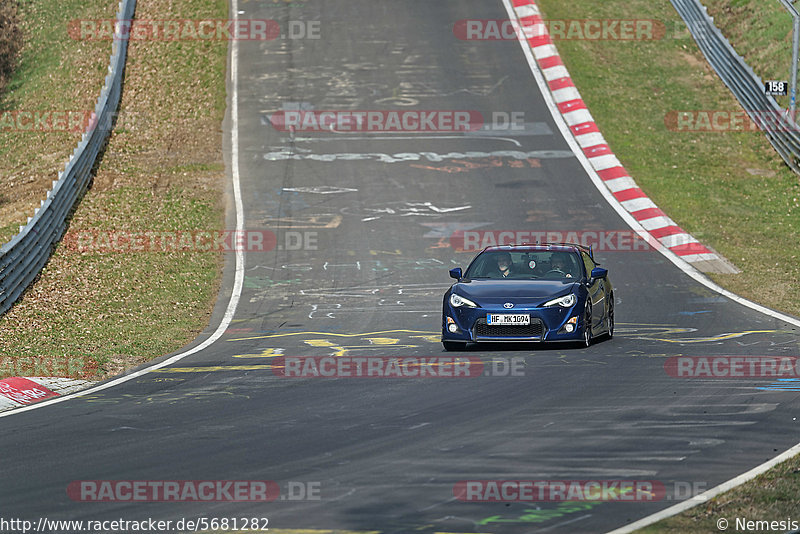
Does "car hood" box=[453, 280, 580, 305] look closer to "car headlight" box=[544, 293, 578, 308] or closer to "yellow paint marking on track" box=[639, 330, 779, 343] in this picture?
"car headlight" box=[544, 293, 578, 308]

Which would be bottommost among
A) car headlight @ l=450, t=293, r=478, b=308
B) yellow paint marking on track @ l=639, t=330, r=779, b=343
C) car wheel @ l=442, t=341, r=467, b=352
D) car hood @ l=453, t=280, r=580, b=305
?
yellow paint marking on track @ l=639, t=330, r=779, b=343

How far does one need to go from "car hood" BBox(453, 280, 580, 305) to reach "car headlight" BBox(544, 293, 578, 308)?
0.26ft

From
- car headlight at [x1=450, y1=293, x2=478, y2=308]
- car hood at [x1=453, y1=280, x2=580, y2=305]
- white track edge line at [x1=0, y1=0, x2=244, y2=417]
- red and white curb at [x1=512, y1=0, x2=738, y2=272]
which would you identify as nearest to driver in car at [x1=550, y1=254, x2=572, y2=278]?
car hood at [x1=453, y1=280, x2=580, y2=305]

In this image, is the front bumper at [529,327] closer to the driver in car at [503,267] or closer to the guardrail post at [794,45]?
the driver in car at [503,267]

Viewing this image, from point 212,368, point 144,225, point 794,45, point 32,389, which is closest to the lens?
point 32,389

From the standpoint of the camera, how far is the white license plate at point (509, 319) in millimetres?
14336

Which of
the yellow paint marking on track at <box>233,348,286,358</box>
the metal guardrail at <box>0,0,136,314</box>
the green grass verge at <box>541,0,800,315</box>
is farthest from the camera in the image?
the green grass verge at <box>541,0,800,315</box>

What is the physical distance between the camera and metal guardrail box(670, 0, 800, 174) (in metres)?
29.3

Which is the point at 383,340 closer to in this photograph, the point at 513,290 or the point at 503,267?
the point at 503,267

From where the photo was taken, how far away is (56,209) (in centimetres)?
2344

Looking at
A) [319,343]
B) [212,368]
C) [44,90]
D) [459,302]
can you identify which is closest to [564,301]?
[459,302]

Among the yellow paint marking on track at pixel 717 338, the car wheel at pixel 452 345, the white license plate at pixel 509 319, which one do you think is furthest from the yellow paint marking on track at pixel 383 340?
the yellow paint marking on track at pixel 717 338


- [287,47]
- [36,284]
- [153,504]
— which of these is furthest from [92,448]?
[287,47]

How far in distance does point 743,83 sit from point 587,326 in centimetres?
2013
